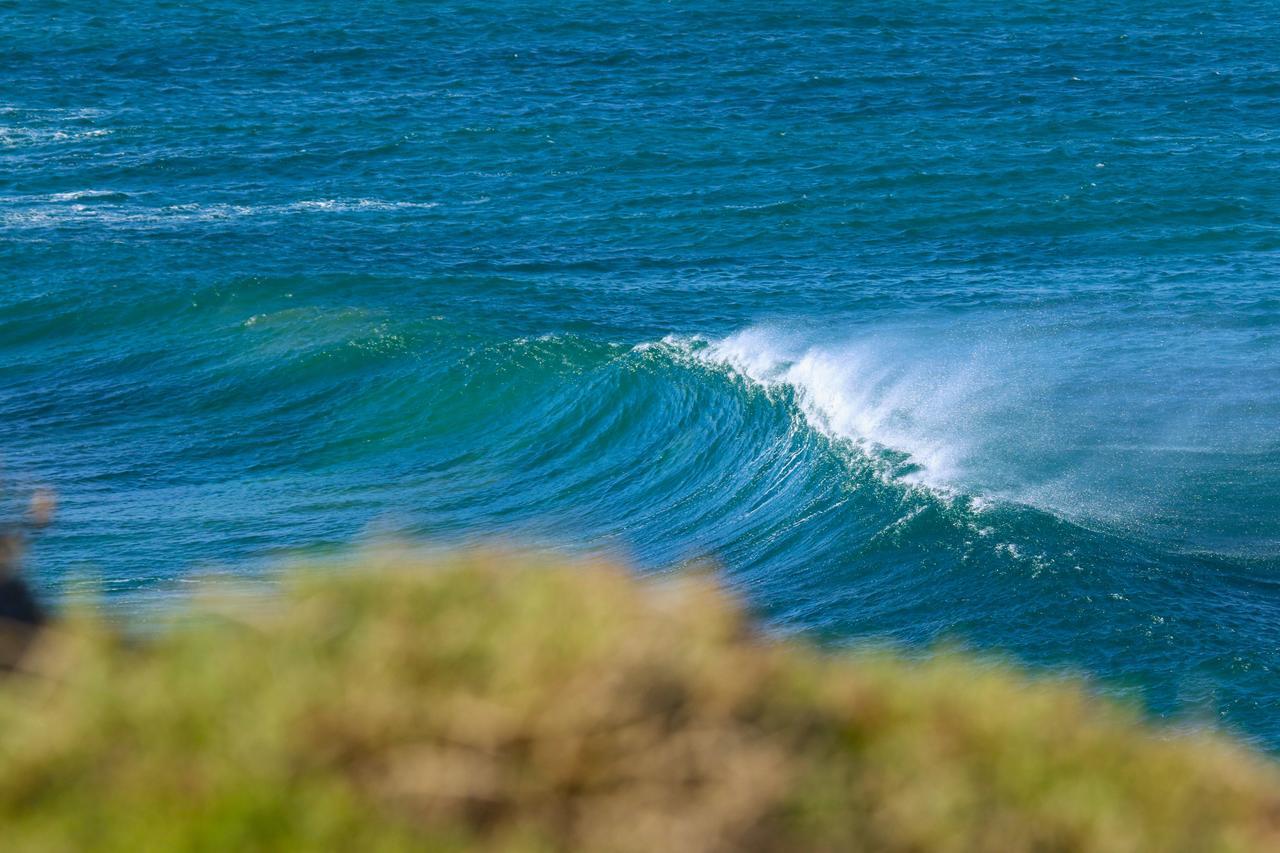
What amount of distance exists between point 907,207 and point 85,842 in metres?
34.2

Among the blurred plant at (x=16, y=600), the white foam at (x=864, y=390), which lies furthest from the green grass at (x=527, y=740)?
the white foam at (x=864, y=390)

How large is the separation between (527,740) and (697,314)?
25.2m

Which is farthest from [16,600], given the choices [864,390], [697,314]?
[697,314]

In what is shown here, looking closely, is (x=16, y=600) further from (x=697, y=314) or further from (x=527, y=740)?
(x=697, y=314)

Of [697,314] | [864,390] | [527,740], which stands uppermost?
[527,740]

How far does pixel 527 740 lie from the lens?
4.50 meters

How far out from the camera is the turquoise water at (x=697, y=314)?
18.9 meters

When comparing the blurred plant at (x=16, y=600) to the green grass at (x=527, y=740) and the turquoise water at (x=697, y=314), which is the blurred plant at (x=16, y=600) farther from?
the turquoise water at (x=697, y=314)

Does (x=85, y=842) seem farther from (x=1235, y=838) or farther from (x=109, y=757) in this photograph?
(x=1235, y=838)

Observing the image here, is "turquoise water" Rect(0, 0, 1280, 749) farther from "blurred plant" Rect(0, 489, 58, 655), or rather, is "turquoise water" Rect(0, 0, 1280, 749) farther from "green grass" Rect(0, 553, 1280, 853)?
"green grass" Rect(0, 553, 1280, 853)

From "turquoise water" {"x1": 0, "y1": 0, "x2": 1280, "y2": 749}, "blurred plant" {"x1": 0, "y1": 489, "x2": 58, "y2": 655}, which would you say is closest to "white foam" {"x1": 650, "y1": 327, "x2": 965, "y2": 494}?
"turquoise water" {"x1": 0, "y1": 0, "x2": 1280, "y2": 749}

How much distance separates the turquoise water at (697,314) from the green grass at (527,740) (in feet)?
26.4

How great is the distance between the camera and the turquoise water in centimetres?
1889

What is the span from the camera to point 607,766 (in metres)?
4.53
